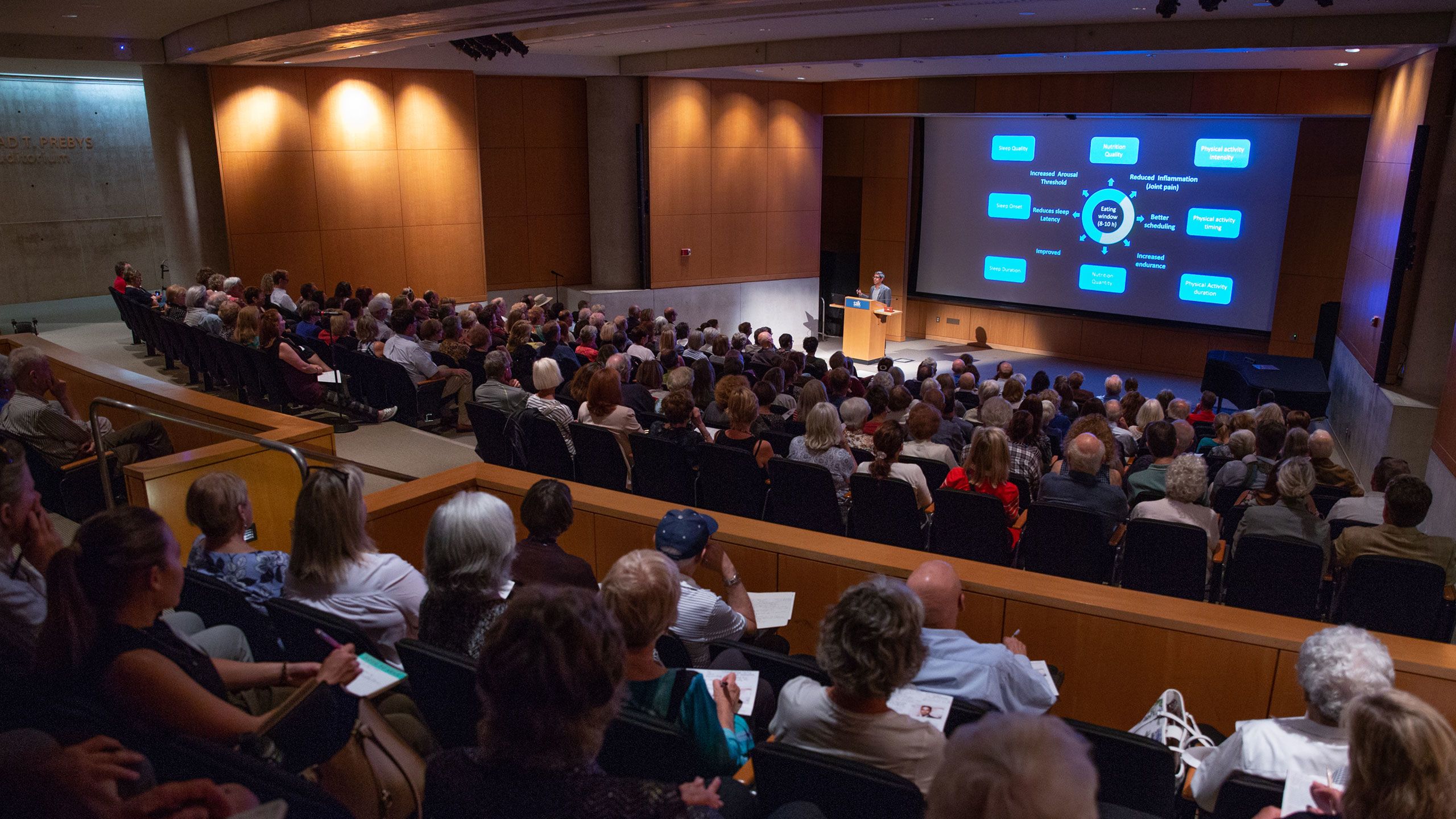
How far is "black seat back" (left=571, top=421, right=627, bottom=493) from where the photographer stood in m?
5.62

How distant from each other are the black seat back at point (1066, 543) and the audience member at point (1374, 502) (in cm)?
138

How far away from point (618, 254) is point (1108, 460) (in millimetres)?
10739

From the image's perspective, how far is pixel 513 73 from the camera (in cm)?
1423

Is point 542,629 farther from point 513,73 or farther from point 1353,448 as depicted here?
point 513,73

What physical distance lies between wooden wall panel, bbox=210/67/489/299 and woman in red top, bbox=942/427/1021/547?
1071 centimetres

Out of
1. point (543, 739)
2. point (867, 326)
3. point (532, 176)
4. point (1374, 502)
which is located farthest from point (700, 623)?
point (532, 176)

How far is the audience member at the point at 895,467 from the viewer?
16.2 ft

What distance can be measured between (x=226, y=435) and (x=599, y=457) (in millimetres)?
1980

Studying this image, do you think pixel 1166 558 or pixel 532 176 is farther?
pixel 532 176

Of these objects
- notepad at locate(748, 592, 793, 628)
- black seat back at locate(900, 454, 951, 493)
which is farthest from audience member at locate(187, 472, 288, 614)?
black seat back at locate(900, 454, 951, 493)

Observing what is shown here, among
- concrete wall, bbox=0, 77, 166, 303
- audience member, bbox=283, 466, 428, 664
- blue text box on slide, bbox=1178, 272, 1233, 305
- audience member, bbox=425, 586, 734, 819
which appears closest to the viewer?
audience member, bbox=425, 586, 734, 819

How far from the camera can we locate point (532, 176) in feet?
49.7

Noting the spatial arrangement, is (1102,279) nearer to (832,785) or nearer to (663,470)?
(663,470)

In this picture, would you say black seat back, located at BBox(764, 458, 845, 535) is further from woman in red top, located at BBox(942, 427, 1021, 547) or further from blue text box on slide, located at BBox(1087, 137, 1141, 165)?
blue text box on slide, located at BBox(1087, 137, 1141, 165)
